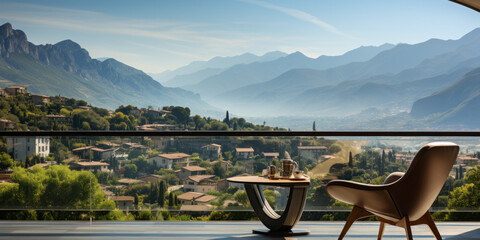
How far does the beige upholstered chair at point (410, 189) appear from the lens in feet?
8.74

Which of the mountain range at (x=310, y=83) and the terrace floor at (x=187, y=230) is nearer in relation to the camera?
the terrace floor at (x=187, y=230)

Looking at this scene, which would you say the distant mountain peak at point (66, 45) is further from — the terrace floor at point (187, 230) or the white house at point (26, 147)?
the terrace floor at point (187, 230)

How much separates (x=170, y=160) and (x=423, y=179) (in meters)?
2.48

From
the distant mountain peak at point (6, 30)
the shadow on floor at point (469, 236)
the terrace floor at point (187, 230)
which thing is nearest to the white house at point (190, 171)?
the terrace floor at point (187, 230)

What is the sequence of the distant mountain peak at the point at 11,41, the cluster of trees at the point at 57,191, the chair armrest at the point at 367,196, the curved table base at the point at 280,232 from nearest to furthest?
the chair armrest at the point at 367,196 → the curved table base at the point at 280,232 → the cluster of trees at the point at 57,191 → the distant mountain peak at the point at 11,41

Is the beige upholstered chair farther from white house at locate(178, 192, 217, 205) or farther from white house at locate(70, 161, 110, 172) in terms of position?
white house at locate(70, 161, 110, 172)

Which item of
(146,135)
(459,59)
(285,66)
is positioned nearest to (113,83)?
(285,66)

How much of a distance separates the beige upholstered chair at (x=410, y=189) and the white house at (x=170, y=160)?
1801 millimetres

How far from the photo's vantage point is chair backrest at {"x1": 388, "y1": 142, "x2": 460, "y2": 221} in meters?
2.65

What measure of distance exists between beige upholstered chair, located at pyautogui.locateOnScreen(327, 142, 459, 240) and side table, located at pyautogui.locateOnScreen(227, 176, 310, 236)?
528 mm

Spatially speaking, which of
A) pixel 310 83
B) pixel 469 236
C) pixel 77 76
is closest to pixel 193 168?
pixel 469 236

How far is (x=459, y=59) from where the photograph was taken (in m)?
37.5

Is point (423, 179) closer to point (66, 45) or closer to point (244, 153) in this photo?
point (244, 153)

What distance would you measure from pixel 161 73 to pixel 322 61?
1415 centimetres
